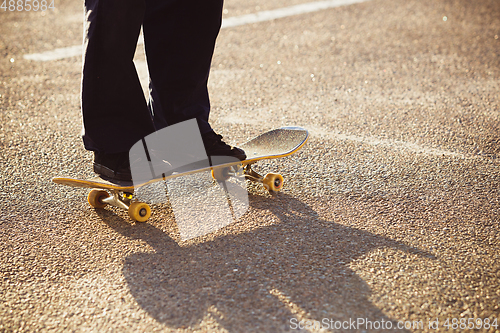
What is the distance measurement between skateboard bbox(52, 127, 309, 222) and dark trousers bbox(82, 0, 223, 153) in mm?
174

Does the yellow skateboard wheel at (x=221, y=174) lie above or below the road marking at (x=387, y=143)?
above

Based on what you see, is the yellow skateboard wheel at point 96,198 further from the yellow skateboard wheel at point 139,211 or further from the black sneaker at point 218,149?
the black sneaker at point 218,149

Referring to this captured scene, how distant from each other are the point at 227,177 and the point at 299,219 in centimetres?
52

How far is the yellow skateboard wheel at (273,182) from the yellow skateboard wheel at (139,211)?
61 cm

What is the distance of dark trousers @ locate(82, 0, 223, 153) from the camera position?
2074mm

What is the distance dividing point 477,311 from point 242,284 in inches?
32.5

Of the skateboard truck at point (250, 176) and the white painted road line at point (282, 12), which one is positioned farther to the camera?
the white painted road line at point (282, 12)

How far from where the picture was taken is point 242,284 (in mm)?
1809

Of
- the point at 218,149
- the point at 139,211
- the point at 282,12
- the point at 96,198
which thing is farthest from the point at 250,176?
the point at 282,12

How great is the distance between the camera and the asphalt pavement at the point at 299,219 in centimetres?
169

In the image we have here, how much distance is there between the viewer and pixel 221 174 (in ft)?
8.52

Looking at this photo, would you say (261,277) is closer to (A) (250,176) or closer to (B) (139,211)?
(B) (139,211)

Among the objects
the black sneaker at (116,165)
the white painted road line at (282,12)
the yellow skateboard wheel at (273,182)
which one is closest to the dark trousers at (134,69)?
the black sneaker at (116,165)

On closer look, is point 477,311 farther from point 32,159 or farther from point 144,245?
point 32,159
